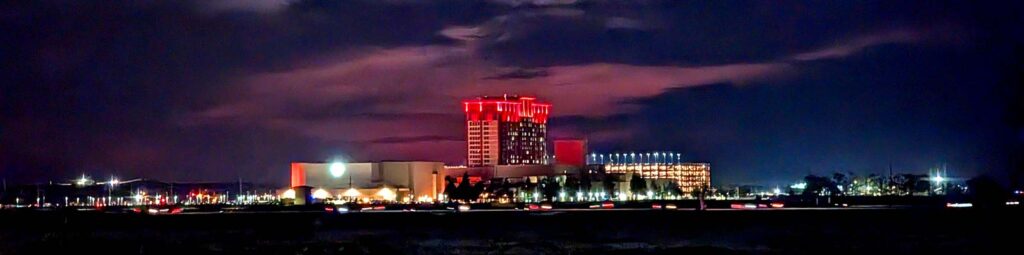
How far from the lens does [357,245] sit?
73.0 m

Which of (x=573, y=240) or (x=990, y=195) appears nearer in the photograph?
(x=573, y=240)

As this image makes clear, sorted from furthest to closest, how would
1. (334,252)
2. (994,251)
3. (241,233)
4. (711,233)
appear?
(241,233), (711,233), (334,252), (994,251)

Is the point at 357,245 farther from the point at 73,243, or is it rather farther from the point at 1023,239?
the point at 1023,239

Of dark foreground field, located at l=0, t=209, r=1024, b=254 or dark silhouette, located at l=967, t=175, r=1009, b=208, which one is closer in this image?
dark foreground field, located at l=0, t=209, r=1024, b=254

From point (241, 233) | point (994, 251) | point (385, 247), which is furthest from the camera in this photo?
point (241, 233)

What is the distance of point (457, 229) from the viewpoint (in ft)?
330

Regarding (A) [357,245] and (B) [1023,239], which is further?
(A) [357,245]

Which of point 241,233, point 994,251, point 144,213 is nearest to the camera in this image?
point 994,251

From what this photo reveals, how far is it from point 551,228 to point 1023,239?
4023 centimetres

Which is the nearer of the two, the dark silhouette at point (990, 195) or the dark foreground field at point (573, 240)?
the dark foreground field at point (573, 240)

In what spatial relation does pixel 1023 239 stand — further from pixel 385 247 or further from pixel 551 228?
pixel 551 228

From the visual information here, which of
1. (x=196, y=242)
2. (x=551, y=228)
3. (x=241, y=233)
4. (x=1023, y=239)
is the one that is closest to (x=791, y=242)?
(x=1023, y=239)

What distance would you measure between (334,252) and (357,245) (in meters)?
7.45

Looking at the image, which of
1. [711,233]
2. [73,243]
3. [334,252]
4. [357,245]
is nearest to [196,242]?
[73,243]
